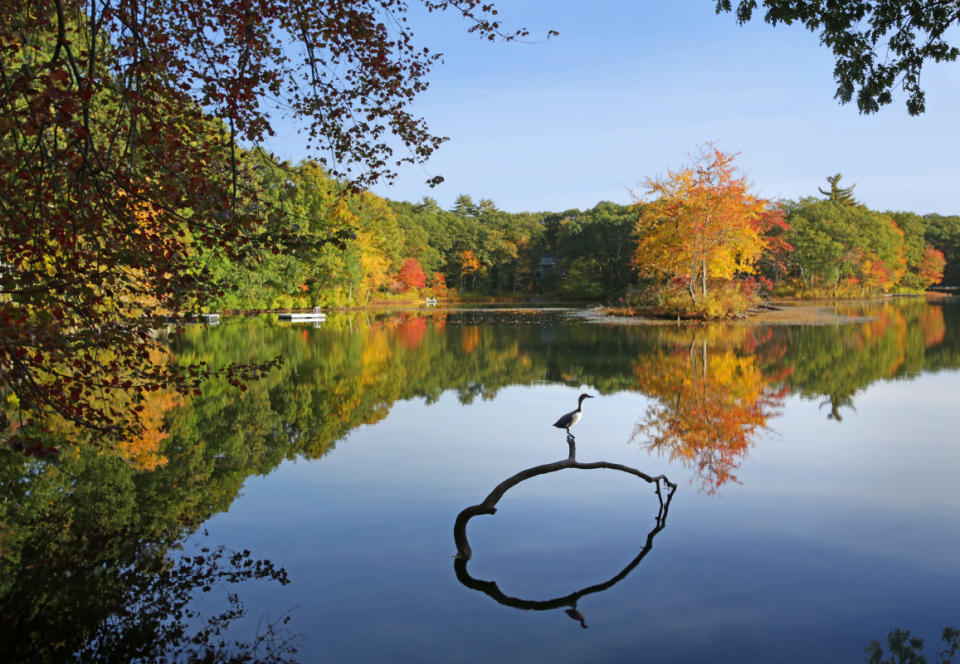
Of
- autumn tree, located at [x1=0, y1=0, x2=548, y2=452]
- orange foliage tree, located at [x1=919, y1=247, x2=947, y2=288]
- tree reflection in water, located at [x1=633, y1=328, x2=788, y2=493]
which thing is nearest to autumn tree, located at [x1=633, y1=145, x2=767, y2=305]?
tree reflection in water, located at [x1=633, y1=328, x2=788, y2=493]

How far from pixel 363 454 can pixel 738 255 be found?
25908 millimetres

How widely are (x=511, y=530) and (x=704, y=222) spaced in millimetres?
25464

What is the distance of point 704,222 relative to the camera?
95.6ft

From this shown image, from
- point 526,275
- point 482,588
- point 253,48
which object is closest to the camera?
point 482,588

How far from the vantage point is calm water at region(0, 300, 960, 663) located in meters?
4.26

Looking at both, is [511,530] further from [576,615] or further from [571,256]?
[571,256]

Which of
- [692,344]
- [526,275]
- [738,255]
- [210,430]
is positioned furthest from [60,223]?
[526,275]

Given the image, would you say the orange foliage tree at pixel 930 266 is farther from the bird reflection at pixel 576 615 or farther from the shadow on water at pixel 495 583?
the bird reflection at pixel 576 615

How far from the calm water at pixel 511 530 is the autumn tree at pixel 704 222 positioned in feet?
57.4

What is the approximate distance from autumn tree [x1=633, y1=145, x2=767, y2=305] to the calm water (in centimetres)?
1749

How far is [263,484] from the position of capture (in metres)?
7.36

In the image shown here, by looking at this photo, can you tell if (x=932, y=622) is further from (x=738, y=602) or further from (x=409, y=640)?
(x=409, y=640)

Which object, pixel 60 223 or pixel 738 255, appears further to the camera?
pixel 738 255

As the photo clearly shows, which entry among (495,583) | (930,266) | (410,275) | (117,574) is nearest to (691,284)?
(495,583)
